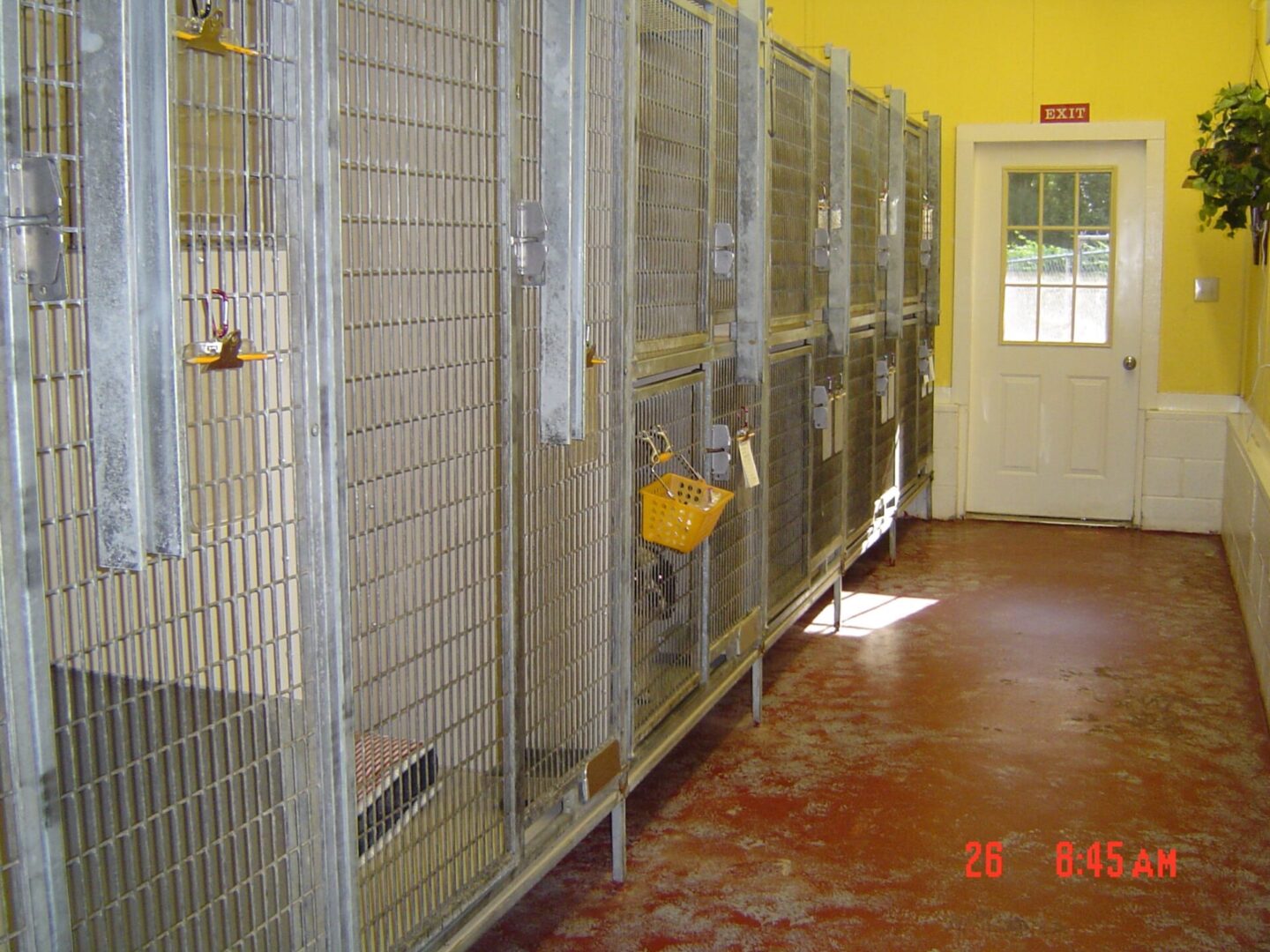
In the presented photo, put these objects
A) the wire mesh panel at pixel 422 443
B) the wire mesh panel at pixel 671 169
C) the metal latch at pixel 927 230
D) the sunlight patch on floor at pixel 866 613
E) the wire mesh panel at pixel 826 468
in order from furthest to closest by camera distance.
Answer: the metal latch at pixel 927 230, the sunlight patch on floor at pixel 866 613, the wire mesh panel at pixel 826 468, the wire mesh panel at pixel 671 169, the wire mesh panel at pixel 422 443

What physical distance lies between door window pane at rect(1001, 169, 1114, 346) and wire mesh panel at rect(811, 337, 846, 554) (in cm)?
311

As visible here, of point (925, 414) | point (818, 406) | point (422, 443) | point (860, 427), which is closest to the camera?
point (422, 443)

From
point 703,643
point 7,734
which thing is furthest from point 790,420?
point 7,734

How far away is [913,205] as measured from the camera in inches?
273

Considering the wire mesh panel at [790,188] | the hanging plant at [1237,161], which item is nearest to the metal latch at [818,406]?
the wire mesh panel at [790,188]

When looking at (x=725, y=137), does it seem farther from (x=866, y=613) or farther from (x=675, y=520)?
(x=866, y=613)

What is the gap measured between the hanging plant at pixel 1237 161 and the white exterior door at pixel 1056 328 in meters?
1.33

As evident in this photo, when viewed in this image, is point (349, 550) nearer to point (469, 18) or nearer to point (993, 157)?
Answer: point (469, 18)

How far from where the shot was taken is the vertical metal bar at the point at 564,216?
2.42m

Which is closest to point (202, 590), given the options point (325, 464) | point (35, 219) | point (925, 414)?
point (325, 464)

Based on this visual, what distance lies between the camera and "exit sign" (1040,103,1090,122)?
7.58 m

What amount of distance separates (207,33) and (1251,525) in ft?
16.9

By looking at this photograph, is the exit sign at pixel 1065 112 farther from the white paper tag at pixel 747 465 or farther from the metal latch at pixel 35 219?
the metal latch at pixel 35 219

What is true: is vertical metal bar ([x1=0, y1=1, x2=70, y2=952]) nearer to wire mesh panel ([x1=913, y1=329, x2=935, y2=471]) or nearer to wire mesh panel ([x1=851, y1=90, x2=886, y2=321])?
wire mesh panel ([x1=851, y1=90, x2=886, y2=321])
